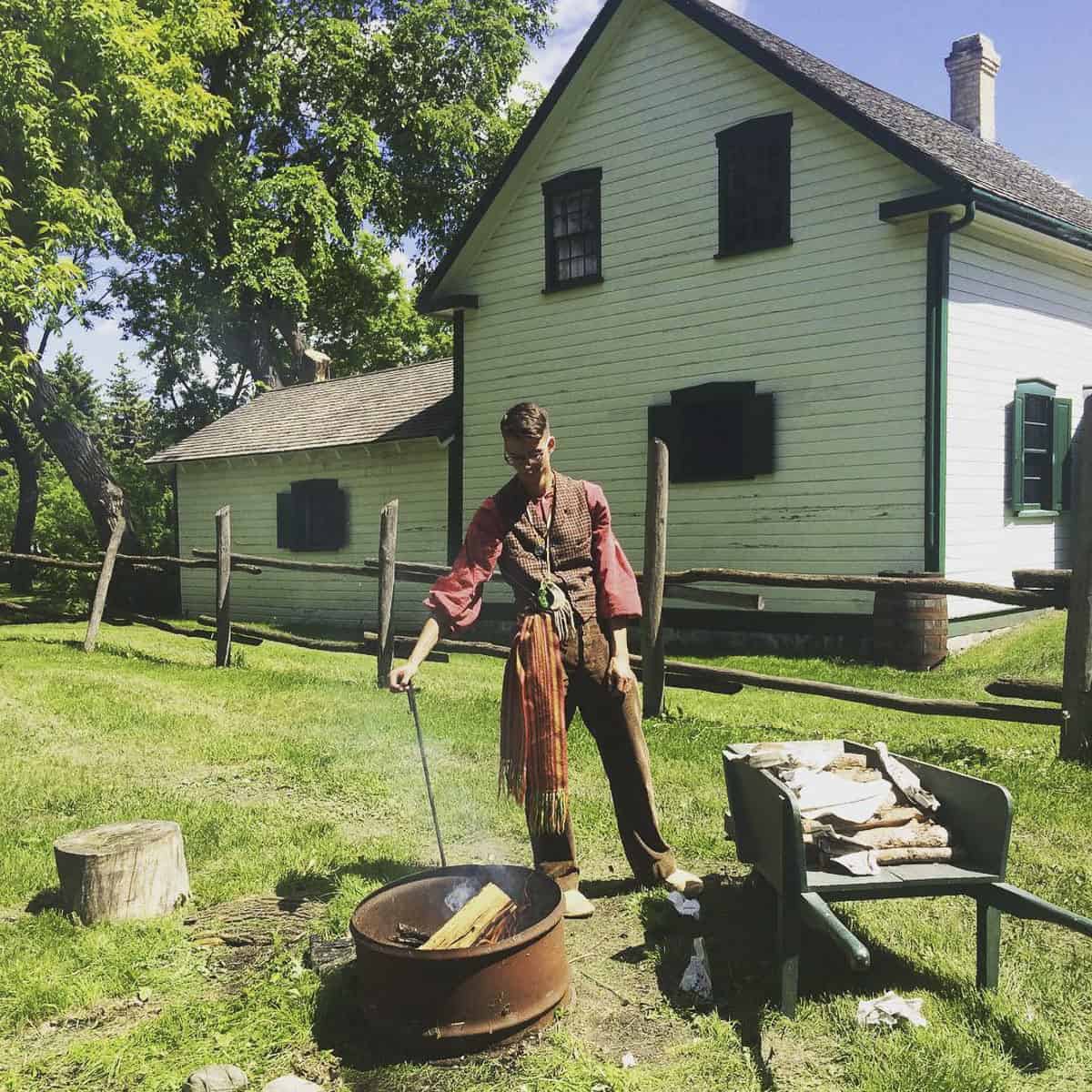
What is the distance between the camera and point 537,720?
13.3 feet

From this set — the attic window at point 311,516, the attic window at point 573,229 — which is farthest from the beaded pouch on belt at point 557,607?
the attic window at point 311,516

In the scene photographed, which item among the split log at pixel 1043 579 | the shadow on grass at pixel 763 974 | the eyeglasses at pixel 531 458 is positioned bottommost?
the shadow on grass at pixel 763 974

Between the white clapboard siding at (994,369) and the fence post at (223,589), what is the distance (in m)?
8.05

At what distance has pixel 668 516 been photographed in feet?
44.1

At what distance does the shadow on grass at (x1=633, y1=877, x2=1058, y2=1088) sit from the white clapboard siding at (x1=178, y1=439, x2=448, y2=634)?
10662mm

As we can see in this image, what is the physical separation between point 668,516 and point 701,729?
232 inches

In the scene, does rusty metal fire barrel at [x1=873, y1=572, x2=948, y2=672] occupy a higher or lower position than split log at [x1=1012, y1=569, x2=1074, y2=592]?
lower

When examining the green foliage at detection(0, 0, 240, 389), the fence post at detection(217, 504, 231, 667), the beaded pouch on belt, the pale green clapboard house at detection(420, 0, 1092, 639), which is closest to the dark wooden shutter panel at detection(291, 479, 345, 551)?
the pale green clapboard house at detection(420, 0, 1092, 639)

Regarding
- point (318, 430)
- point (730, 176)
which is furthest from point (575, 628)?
point (318, 430)

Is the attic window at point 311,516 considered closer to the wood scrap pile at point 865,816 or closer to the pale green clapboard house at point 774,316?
the pale green clapboard house at point 774,316

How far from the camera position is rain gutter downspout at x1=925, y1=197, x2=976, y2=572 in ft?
36.2

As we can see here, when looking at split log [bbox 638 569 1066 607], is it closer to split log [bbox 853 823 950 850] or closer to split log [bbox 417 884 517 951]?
split log [bbox 853 823 950 850]

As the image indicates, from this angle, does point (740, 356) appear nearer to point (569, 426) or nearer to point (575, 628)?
point (569, 426)

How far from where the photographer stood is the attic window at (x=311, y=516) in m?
17.8
